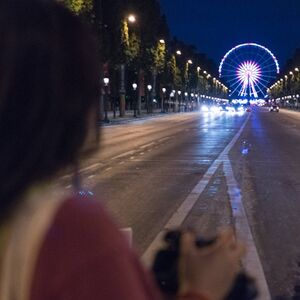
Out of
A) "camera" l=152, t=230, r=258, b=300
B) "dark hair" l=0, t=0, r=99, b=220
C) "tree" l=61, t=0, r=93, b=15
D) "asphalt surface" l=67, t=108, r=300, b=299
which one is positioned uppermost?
"tree" l=61, t=0, r=93, b=15

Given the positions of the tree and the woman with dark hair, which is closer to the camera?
the woman with dark hair

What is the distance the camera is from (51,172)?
1525mm

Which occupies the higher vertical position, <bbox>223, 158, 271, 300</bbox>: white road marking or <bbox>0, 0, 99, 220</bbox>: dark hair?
<bbox>0, 0, 99, 220</bbox>: dark hair

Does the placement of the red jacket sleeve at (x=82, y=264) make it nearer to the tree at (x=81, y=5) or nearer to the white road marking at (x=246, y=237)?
the white road marking at (x=246, y=237)

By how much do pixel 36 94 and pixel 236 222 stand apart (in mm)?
9419

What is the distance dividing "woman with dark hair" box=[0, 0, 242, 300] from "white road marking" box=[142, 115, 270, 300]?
0.98m

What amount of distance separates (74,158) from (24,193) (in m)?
0.14

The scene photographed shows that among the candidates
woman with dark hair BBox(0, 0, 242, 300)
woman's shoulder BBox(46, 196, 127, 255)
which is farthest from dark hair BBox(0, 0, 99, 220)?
woman's shoulder BBox(46, 196, 127, 255)

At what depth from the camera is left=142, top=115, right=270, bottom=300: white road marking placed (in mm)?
7348

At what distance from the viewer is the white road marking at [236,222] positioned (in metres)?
7.35

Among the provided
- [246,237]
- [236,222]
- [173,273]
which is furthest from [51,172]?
[236,222]

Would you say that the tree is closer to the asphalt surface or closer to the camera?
the asphalt surface

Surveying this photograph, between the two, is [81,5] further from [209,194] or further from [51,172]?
[51,172]

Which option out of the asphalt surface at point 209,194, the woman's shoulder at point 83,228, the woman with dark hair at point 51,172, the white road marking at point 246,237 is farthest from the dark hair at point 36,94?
the white road marking at point 246,237
